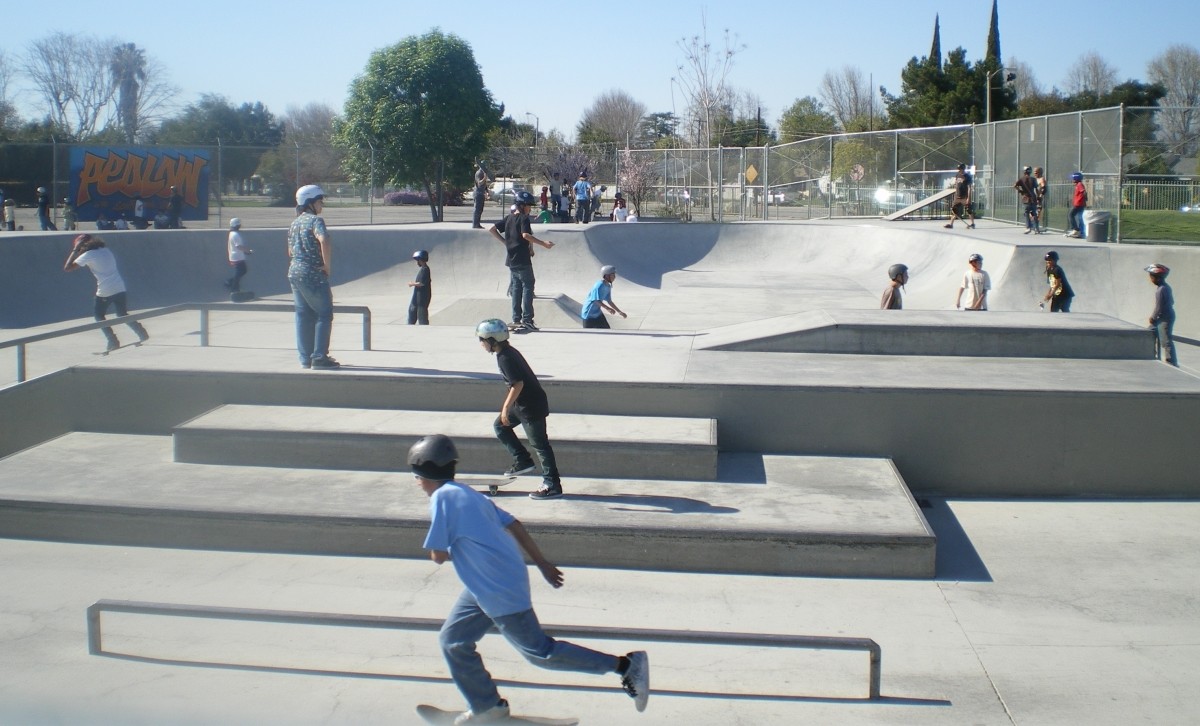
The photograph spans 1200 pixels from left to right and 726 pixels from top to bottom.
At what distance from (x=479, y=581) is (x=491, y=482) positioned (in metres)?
3.39

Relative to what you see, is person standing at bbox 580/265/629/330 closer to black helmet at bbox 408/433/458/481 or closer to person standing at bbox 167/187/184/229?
black helmet at bbox 408/433/458/481

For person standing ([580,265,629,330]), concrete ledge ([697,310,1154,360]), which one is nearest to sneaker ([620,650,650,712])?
concrete ledge ([697,310,1154,360])

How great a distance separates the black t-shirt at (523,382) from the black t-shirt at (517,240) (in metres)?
4.73

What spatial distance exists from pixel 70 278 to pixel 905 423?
16706 mm

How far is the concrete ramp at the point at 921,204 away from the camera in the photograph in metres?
27.0

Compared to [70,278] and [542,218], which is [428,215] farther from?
[70,278]

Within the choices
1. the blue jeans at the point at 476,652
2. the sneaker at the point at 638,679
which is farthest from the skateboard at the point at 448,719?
the sneaker at the point at 638,679

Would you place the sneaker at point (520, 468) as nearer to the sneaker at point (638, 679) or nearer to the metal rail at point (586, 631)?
the metal rail at point (586, 631)

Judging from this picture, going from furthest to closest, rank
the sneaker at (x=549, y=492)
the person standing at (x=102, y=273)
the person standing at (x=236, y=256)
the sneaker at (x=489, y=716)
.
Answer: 1. the person standing at (x=236, y=256)
2. the person standing at (x=102, y=273)
3. the sneaker at (x=549, y=492)
4. the sneaker at (x=489, y=716)

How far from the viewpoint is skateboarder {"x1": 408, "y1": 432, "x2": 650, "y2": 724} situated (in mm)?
3949

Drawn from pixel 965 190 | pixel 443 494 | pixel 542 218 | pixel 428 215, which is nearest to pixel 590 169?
pixel 428 215

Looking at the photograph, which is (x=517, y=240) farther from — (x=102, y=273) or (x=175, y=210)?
(x=175, y=210)

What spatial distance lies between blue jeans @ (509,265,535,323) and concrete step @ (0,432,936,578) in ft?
13.4

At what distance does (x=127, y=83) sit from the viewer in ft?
193
